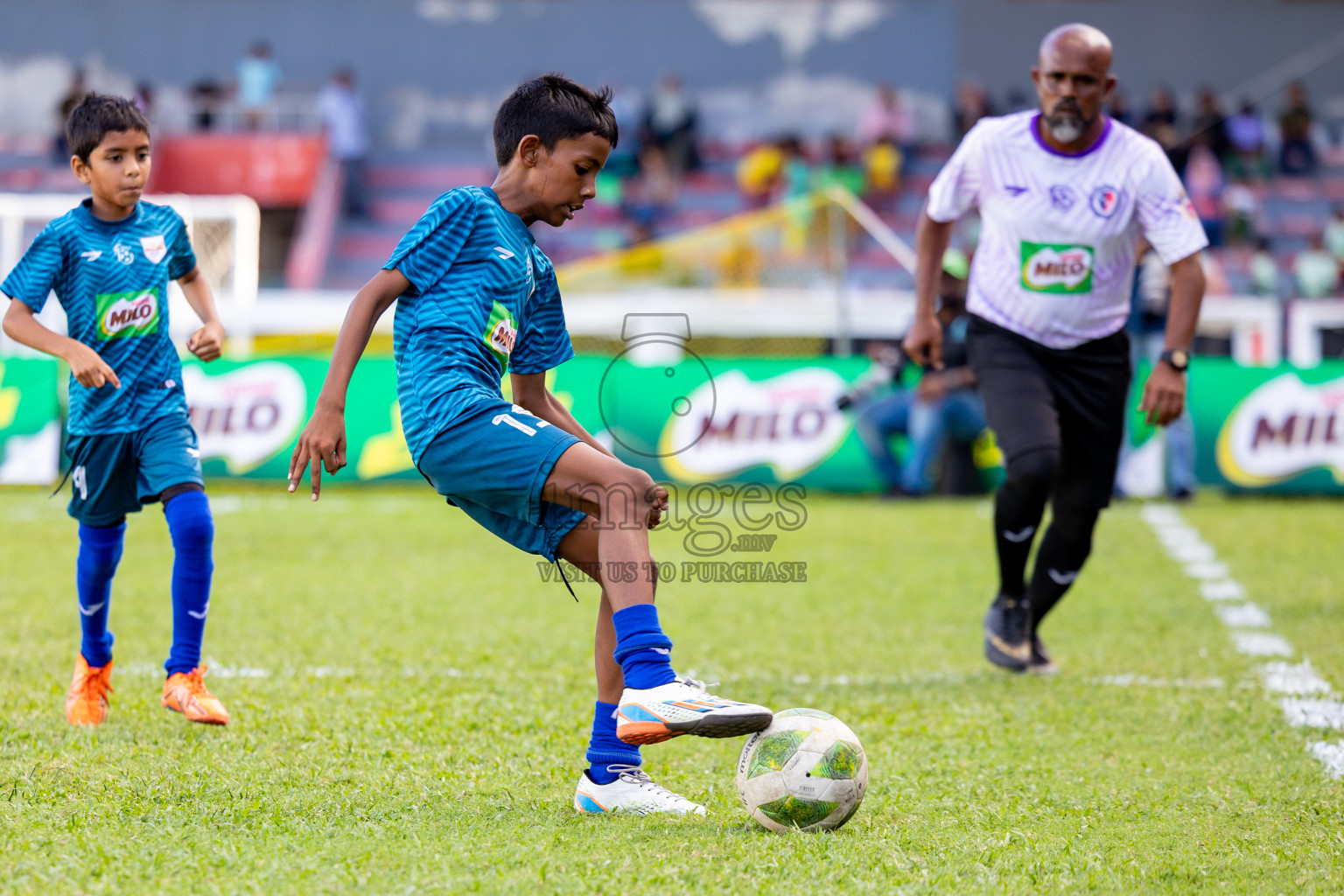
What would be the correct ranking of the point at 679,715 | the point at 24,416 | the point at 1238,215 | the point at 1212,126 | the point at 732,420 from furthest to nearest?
the point at 1212,126 < the point at 1238,215 < the point at 732,420 < the point at 24,416 < the point at 679,715

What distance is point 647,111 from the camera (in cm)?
2128

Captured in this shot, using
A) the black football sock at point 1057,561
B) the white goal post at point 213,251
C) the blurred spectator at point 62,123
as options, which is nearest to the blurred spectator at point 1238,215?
the white goal post at point 213,251

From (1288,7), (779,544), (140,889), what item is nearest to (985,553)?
(779,544)

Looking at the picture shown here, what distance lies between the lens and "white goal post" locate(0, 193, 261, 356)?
45.4 ft

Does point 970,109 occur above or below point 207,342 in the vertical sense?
above

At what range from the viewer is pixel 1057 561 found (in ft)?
17.6

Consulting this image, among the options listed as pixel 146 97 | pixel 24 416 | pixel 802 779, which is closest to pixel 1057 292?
pixel 802 779

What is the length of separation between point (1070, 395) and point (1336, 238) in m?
15.3

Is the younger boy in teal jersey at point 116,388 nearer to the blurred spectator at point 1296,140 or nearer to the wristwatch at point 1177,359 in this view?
the wristwatch at point 1177,359

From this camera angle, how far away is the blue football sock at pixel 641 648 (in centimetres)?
304

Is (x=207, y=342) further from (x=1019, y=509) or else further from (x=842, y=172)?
(x=842, y=172)

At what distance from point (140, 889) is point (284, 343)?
1268cm

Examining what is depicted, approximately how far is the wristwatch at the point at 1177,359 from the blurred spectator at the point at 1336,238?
14.3 m

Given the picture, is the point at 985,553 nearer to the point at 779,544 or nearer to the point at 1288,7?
the point at 779,544
